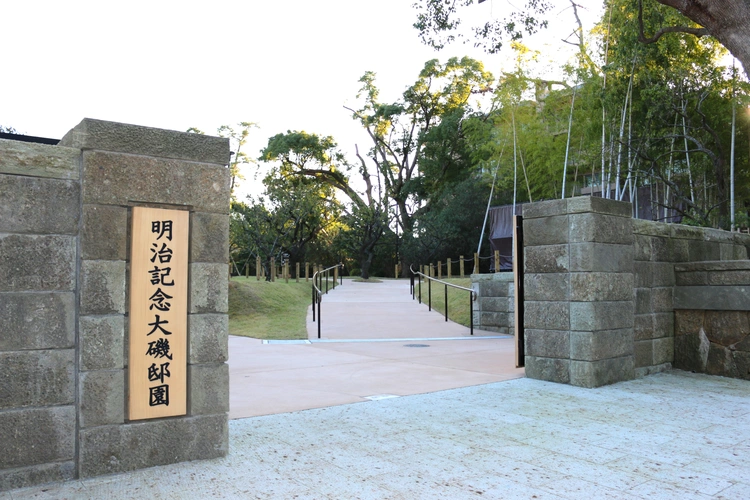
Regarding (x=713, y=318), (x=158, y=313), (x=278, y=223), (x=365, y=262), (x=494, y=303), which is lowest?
(x=494, y=303)

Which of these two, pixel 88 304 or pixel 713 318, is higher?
pixel 88 304

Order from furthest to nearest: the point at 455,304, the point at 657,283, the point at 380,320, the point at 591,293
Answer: the point at 455,304 → the point at 380,320 → the point at 657,283 → the point at 591,293

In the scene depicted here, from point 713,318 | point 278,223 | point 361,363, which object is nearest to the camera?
point 713,318

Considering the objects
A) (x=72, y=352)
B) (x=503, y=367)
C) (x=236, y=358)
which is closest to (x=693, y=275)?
(x=503, y=367)

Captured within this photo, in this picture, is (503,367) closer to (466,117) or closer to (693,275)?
(693,275)

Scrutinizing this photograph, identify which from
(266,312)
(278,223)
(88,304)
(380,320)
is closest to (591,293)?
(88,304)

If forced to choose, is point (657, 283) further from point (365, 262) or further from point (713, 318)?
point (365, 262)

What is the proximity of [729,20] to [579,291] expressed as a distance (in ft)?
14.9

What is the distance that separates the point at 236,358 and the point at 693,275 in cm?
611

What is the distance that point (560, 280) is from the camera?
6.52m

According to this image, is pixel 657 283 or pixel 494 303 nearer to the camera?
pixel 657 283

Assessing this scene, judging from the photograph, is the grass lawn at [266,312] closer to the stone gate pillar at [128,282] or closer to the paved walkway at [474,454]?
the paved walkway at [474,454]

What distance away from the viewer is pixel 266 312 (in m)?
15.1

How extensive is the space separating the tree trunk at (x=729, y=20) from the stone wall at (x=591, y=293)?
9.19ft
